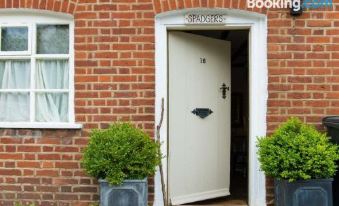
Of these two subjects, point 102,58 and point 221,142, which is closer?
point 102,58

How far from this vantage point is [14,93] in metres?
6.15

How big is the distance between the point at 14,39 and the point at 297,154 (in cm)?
371

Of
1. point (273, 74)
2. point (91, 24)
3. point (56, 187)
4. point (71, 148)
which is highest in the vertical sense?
point (91, 24)

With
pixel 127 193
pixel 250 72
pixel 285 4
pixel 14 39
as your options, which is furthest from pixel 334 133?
pixel 14 39

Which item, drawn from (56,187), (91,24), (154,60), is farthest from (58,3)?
(56,187)

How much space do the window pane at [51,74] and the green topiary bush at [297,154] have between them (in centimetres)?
261

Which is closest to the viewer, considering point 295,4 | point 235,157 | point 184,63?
point 295,4

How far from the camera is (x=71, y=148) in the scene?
5973 mm

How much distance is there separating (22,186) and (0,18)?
2.12m

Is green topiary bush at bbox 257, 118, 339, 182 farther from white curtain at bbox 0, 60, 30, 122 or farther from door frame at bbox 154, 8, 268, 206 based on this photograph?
white curtain at bbox 0, 60, 30, 122

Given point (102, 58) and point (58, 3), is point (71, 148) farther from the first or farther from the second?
point (58, 3)

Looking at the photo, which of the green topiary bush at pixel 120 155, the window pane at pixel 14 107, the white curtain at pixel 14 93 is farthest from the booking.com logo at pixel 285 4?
the window pane at pixel 14 107

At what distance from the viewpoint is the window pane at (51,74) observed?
6117 millimetres

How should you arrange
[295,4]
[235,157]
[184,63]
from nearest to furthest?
[295,4] → [184,63] → [235,157]
